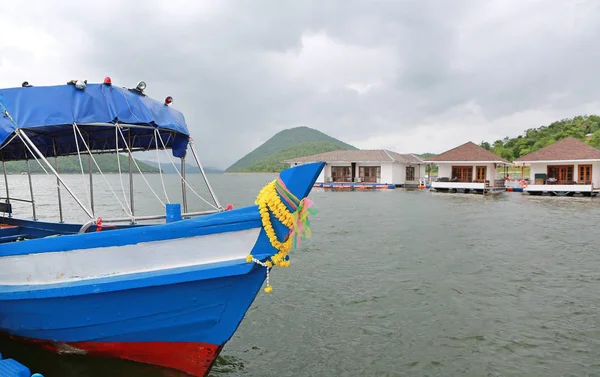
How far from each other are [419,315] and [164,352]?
4.50 m

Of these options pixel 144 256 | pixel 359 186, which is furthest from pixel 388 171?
pixel 144 256

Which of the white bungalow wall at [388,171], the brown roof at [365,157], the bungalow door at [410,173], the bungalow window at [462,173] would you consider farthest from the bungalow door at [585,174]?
the bungalow door at [410,173]

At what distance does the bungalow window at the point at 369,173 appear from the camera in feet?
141

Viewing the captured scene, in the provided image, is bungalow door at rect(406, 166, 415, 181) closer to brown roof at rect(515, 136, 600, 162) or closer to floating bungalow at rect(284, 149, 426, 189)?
floating bungalow at rect(284, 149, 426, 189)

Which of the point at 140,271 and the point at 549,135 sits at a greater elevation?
the point at 549,135

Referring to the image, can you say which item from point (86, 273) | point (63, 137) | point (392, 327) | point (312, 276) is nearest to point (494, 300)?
point (392, 327)

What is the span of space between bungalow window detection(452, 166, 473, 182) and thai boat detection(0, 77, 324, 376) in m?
36.1

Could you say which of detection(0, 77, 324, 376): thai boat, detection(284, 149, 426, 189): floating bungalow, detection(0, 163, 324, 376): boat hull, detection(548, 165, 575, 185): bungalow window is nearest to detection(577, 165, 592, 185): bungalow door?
detection(548, 165, 575, 185): bungalow window

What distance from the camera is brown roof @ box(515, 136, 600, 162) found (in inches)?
1154

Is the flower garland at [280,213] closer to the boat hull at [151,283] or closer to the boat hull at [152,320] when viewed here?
the boat hull at [151,283]

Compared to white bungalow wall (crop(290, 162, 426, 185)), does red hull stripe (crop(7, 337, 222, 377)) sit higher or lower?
lower

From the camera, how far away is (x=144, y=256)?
4043 millimetres

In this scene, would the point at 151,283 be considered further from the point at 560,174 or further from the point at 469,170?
the point at 469,170

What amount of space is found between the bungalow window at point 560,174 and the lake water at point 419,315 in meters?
20.9
